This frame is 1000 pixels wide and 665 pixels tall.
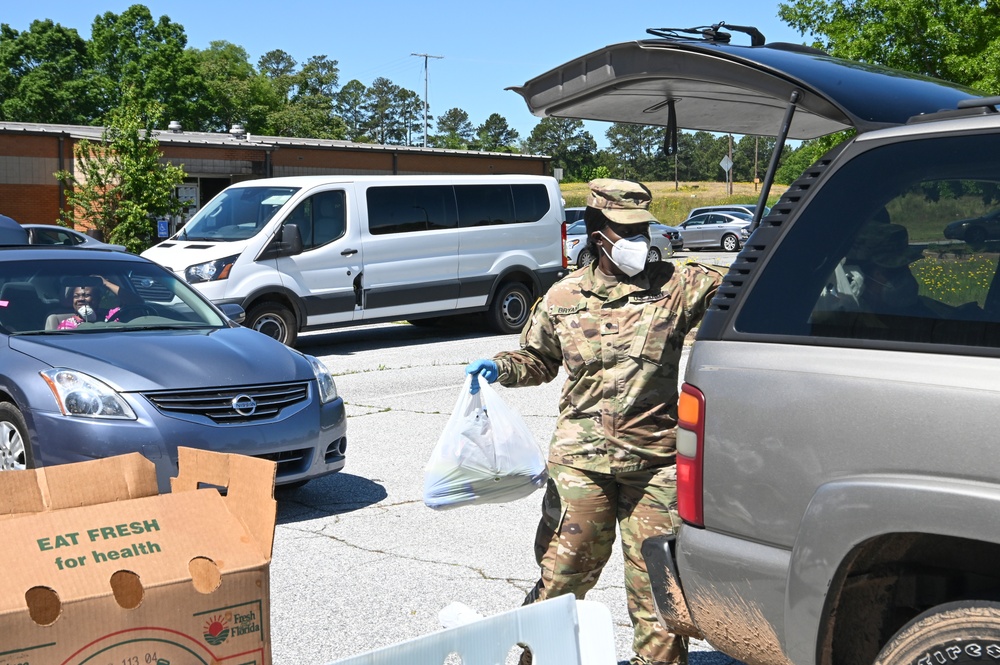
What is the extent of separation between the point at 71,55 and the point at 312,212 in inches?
2863

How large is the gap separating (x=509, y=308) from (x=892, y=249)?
12.7 meters

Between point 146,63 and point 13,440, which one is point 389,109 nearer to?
point 146,63

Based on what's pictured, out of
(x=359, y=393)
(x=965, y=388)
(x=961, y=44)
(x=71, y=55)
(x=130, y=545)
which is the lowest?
(x=359, y=393)

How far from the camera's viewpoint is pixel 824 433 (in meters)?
2.62

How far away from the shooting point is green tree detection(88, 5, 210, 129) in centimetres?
7581

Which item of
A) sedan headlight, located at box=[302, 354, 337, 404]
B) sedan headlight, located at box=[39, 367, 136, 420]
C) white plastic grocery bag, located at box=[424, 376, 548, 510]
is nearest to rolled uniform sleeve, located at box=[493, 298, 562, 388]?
white plastic grocery bag, located at box=[424, 376, 548, 510]

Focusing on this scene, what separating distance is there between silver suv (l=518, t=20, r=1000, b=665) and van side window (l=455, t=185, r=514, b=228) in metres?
11.6

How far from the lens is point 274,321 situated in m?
12.9

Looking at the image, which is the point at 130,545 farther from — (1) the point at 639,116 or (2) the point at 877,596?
(1) the point at 639,116

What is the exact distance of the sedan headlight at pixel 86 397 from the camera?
5773mm

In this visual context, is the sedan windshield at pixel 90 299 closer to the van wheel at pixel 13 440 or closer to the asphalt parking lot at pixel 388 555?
the van wheel at pixel 13 440

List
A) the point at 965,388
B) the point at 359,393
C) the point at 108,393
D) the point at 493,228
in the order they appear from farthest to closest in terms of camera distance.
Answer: the point at 493,228, the point at 359,393, the point at 108,393, the point at 965,388

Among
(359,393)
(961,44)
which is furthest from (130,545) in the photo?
(961,44)

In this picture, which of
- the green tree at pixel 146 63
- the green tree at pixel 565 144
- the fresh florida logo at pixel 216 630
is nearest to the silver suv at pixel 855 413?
the fresh florida logo at pixel 216 630
